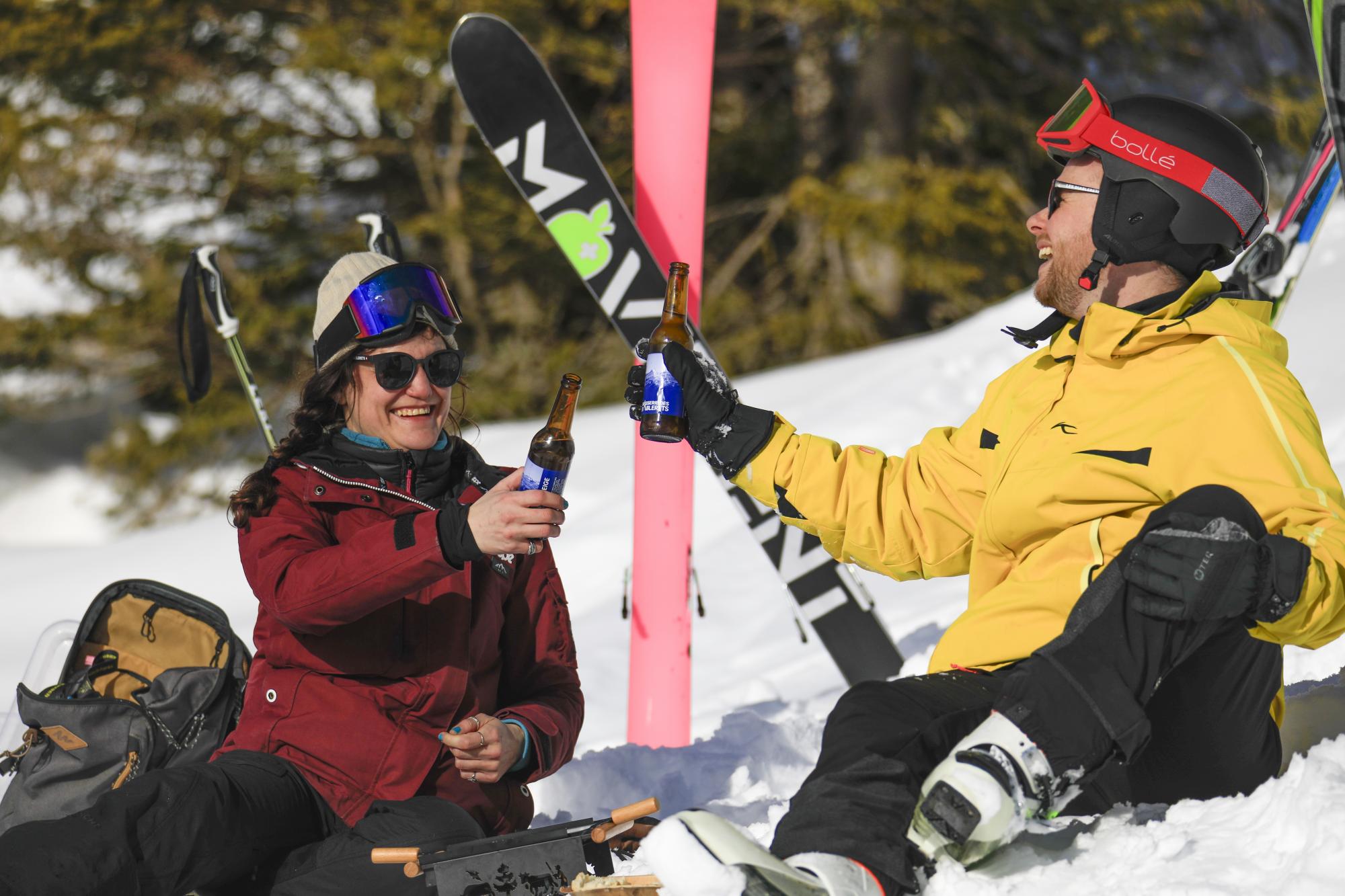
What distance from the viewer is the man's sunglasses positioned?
8.19 feet

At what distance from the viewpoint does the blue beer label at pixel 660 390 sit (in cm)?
257

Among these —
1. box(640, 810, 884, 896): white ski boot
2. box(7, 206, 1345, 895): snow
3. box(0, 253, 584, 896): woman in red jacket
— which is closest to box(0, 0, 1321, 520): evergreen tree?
box(7, 206, 1345, 895): snow

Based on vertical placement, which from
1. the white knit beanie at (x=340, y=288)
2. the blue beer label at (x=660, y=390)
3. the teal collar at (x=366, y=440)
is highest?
the white knit beanie at (x=340, y=288)

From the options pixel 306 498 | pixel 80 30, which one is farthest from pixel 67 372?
pixel 306 498

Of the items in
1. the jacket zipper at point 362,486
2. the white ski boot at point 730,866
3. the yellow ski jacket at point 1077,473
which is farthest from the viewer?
the jacket zipper at point 362,486

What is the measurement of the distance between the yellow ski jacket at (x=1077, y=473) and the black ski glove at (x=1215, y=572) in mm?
55

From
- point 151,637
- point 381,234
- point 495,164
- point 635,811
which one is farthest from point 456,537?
point 495,164

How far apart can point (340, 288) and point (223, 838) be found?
3.57 feet

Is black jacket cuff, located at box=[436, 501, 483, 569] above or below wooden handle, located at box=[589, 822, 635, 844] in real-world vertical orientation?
above

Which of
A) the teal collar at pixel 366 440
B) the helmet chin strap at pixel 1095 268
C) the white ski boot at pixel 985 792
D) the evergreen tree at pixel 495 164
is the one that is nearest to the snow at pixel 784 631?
the white ski boot at pixel 985 792

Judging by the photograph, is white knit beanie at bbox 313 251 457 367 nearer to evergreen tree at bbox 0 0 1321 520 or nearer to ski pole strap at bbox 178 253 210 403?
ski pole strap at bbox 178 253 210 403

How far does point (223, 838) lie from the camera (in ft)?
7.28

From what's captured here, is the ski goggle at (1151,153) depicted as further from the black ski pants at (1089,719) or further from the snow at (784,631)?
the snow at (784,631)

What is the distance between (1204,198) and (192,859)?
213 centimetres
